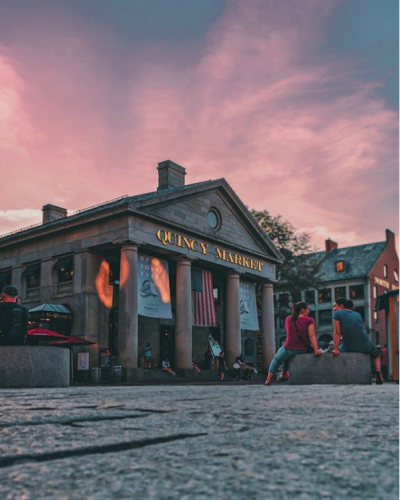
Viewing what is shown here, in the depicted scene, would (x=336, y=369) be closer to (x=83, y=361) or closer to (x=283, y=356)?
(x=283, y=356)

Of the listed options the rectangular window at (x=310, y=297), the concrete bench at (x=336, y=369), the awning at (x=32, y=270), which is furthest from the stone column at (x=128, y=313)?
the rectangular window at (x=310, y=297)

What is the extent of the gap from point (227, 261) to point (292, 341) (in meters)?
26.2

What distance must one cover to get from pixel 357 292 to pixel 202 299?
33700mm

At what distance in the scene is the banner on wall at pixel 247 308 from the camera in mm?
37750

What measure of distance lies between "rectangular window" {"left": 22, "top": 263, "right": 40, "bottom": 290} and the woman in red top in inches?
996

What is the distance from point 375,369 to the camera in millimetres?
10508

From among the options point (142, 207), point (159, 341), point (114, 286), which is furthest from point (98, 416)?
point (159, 341)

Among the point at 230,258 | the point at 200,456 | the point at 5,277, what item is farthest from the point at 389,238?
the point at 200,456

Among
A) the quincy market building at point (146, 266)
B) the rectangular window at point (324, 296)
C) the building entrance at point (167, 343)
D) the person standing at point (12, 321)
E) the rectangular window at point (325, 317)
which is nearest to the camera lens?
the person standing at point (12, 321)

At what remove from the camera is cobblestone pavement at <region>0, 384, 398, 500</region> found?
1.27 meters

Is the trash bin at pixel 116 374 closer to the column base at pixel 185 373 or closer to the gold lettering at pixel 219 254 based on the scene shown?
the column base at pixel 185 373

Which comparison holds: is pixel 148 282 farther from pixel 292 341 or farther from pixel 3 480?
pixel 3 480

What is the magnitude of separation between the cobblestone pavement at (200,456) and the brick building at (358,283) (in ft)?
196

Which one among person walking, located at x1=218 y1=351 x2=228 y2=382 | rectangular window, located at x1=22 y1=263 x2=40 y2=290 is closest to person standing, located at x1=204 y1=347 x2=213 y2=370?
person walking, located at x1=218 y1=351 x2=228 y2=382
